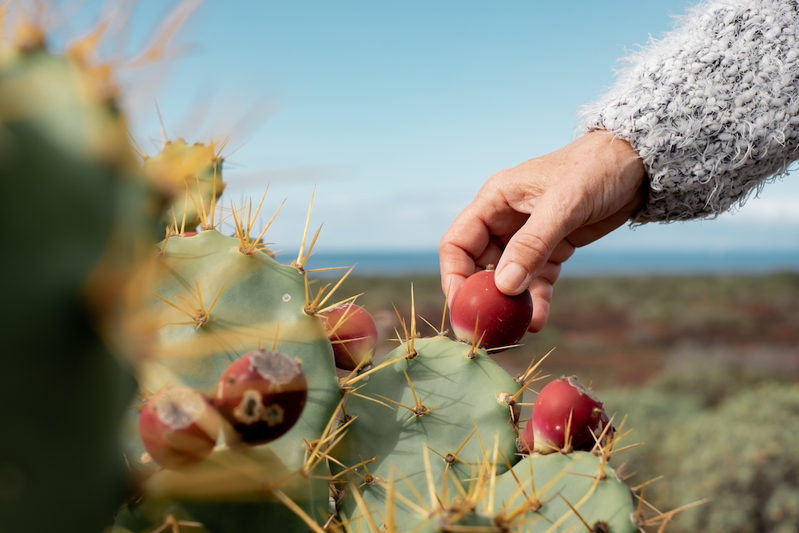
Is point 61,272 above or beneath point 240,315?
above

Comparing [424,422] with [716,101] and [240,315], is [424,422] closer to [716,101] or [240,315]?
[240,315]

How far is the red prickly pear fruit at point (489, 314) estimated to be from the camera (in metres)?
0.90

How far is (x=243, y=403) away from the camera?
1.36 feet

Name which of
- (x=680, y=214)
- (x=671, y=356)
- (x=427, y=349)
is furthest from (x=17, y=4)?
(x=671, y=356)

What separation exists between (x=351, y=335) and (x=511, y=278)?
29 centimetres

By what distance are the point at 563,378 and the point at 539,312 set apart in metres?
0.77

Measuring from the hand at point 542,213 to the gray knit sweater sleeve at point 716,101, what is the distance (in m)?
0.08

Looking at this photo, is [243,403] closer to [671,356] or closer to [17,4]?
[17,4]

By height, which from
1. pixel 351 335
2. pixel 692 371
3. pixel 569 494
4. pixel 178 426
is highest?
pixel 178 426

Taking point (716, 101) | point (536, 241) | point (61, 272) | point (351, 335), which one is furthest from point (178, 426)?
point (716, 101)

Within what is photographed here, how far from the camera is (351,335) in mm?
871

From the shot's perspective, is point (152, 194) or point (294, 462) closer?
point (152, 194)

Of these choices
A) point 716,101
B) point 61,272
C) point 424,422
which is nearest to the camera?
point 61,272

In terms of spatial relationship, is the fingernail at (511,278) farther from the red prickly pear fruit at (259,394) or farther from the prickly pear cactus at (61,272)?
the prickly pear cactus at (61,272)
